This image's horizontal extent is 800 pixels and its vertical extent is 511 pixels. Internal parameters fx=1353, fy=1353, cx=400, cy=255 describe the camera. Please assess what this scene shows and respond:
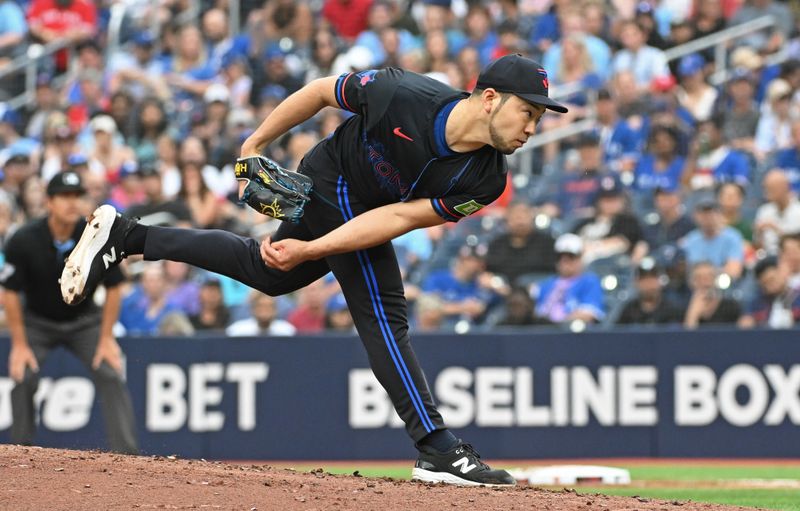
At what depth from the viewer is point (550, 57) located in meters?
14.8

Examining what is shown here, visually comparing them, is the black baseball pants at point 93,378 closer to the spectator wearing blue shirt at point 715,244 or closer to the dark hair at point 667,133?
the spectator wearing blue shirt at point 715,244

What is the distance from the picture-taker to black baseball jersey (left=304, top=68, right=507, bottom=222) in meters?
6.15

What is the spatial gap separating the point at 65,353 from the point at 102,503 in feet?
22.9

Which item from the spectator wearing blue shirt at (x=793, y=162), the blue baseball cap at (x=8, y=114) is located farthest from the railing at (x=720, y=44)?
the blue baseball cap at (x=8, y=114)

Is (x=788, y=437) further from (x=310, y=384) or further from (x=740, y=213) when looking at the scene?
(x=310, y=384)

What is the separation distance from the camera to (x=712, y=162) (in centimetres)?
1339

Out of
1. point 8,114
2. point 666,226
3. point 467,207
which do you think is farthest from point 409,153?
point 8,114

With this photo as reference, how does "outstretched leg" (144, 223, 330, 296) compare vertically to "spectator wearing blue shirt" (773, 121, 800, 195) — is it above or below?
below

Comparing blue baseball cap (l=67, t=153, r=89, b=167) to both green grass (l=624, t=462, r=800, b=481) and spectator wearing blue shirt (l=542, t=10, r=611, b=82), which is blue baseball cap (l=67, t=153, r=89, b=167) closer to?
spectator wearing blue shirt (l=542, t=10, r=611, b=82)

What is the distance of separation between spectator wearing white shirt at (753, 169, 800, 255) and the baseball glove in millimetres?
7035

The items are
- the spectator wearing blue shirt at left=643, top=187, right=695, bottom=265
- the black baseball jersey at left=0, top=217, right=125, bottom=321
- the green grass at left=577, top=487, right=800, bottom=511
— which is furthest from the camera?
the spectator wearing blue shirt at left=643, top=187, right=695, bottom=265

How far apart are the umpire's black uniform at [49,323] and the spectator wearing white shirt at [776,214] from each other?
619 cm

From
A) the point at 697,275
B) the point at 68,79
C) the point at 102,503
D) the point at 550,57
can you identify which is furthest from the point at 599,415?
the point at 68,79

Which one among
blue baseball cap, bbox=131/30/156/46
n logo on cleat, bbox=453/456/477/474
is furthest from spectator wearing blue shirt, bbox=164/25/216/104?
n logo on cleat, bbox=453/456/477/474
